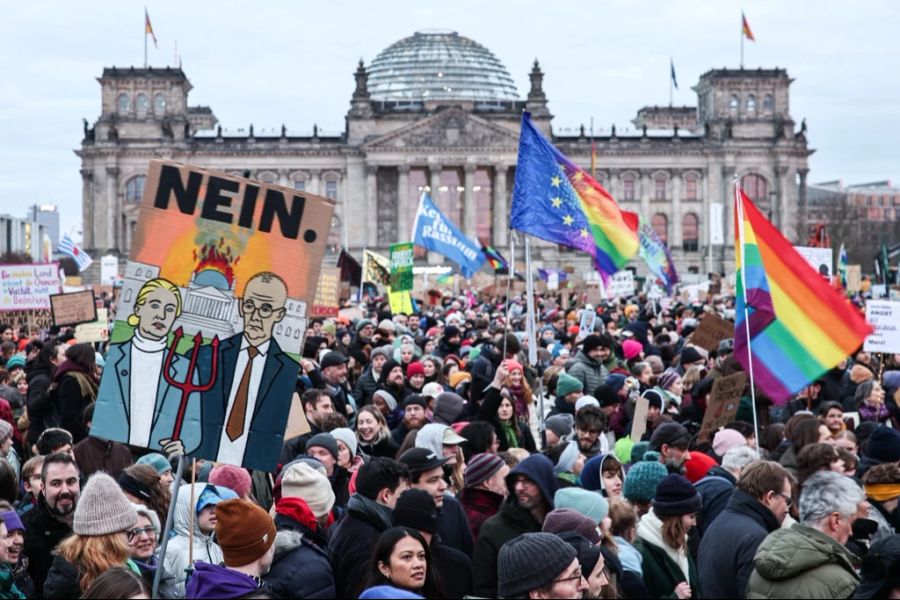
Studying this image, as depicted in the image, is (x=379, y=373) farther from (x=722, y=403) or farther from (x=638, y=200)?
(x=638, y=200)

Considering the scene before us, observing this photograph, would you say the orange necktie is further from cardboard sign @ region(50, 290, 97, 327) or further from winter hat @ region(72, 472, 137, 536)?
cardboard sign @ region(50, 290, 97, 327)

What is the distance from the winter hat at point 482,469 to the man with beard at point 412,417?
3202 millimetres

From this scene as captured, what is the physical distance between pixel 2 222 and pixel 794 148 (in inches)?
2868

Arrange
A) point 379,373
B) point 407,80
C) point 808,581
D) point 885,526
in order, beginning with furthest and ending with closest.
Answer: point 407,80 → point 379,373 → point 885,526 → point 808,581

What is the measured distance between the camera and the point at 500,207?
86812 millimetres

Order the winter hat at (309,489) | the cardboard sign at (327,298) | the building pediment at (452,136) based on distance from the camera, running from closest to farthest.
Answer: the winter hat at (309,489) < the cardboard sign at (327,298) < the building pediment at (452,136)

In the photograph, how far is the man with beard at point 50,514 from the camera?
7.10 metres

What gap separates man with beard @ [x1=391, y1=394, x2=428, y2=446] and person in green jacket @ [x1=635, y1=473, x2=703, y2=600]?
4.05 m

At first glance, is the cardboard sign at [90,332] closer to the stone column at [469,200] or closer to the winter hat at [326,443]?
the winter hat at [326,443]

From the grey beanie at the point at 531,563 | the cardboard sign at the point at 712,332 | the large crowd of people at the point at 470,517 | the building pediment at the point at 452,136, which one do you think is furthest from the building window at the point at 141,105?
the grey beanie at the point at 531,563

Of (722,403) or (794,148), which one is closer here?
(722,403)

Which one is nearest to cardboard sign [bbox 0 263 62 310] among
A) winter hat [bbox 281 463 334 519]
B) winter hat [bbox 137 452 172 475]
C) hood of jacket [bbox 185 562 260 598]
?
winter hat [bbox 137 452 172 475]

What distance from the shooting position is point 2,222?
12962 centimetres

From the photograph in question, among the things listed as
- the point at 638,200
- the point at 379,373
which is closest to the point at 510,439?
the point at 379,373
